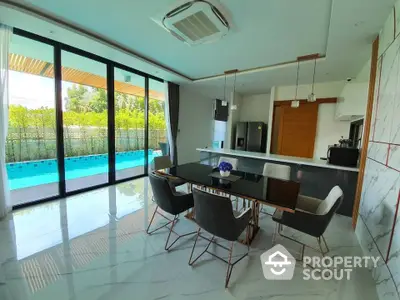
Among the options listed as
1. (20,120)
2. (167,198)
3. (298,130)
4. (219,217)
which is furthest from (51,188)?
(298,130)

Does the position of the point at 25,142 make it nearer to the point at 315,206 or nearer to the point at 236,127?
the point at 315,206

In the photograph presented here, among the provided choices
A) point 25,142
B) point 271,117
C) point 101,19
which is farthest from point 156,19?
point 271,117

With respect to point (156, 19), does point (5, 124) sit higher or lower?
lower

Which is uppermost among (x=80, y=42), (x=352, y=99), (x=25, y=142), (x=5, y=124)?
(x=80, y=42)

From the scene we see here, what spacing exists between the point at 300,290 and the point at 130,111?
4509mm

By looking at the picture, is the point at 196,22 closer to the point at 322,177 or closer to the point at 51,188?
the point at 322,177

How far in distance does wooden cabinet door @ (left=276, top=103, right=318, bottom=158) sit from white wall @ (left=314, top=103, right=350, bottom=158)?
A: 0.37 ft

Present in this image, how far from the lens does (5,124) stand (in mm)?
2510

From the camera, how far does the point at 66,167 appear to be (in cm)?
361

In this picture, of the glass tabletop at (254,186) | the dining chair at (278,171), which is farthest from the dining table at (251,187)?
the dining chair at (278,171)

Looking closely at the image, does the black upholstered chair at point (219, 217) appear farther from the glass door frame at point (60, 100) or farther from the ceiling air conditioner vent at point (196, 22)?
the glass door frame at point (60, 100)

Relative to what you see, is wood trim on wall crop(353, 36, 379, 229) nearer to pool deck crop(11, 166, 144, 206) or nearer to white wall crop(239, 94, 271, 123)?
white wall crop(239, 94, 271, 123)

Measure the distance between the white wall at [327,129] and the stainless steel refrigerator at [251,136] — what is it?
1.66 metres

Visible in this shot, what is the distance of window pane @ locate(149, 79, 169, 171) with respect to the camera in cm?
497
